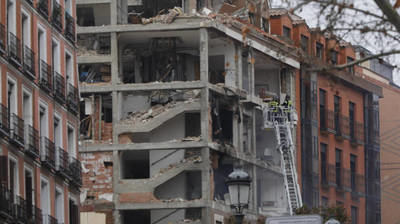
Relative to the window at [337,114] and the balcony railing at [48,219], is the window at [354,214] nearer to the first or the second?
the window at [337,114]

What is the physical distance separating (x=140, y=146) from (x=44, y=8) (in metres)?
26.1

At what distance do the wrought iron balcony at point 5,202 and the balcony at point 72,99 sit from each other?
432 inches

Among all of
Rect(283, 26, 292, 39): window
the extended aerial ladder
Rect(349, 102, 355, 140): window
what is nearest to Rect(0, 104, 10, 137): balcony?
the extended aerial ladder

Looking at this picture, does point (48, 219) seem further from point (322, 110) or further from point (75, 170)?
point (322, 110)

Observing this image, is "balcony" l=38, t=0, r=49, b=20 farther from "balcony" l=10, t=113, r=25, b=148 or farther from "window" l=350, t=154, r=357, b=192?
"window" l=350, t=154, r=357, b=192

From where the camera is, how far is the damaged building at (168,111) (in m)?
85.5

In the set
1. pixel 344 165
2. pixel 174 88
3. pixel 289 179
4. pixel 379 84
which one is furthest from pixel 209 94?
pixel 379 84

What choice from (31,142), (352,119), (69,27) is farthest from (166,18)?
(31,142)

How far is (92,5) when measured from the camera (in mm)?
90688

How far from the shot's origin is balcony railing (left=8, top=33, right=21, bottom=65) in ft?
182

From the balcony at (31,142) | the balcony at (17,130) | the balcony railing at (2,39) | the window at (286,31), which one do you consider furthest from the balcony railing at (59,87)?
the window at (286,31)

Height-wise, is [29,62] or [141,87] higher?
[141,87]

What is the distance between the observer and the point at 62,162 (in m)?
61.8

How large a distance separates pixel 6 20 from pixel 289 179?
4044 centimetres
